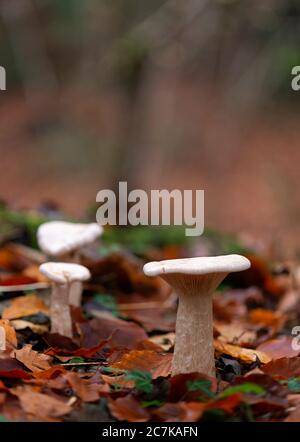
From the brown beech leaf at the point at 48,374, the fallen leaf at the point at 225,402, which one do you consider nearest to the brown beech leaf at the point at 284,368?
the fallen leaf at the point at 225,402

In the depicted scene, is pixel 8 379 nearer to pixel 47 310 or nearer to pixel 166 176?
pixel 47 310

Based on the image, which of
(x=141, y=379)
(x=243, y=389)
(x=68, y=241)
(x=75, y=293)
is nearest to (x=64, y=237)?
(x=68, y=241)

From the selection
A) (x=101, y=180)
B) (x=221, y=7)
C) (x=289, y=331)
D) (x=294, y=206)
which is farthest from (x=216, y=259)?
(x=101, y=180)

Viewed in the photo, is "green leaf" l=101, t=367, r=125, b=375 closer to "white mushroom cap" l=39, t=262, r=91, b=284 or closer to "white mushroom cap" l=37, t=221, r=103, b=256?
"white mushroom cap" l=39, t=262, r=91, b=284

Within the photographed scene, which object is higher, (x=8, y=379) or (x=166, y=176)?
(x=166, y=176)

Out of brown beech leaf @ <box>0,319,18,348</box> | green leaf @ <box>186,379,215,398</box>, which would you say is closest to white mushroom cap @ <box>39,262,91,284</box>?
brown beech leaf @ <box>0,319,18,348</box>

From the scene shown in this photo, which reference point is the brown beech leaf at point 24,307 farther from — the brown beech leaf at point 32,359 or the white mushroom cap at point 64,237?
the brown beech leaf at point 32,359

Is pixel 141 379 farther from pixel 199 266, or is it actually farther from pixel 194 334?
pixel 199 266
